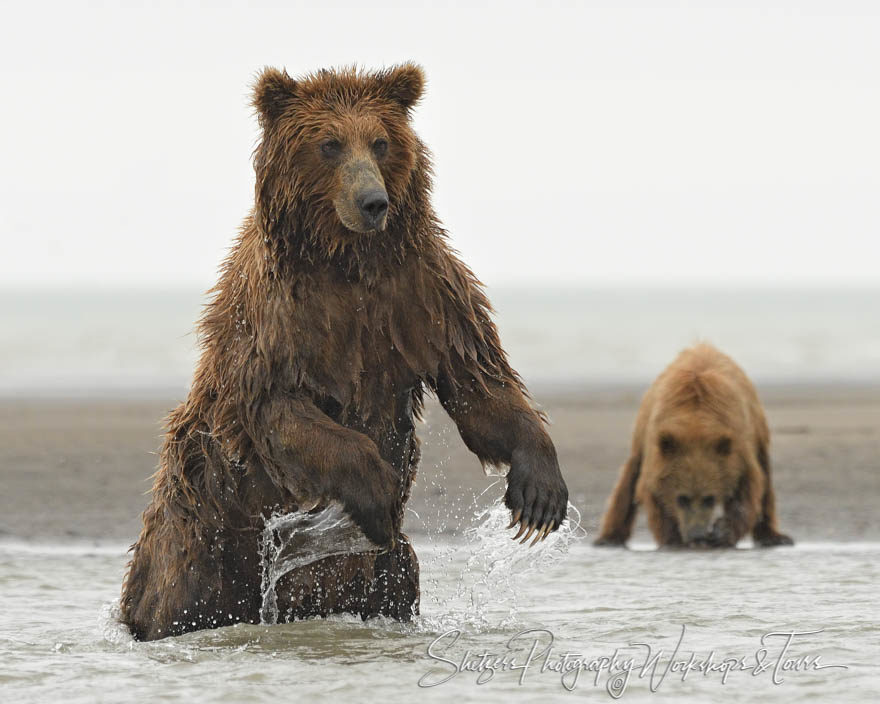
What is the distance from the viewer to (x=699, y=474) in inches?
378

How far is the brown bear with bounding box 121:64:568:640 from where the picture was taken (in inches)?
211

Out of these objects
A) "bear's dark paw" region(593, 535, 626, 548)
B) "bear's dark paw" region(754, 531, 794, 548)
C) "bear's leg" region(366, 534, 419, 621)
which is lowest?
"bear's dark paw" region(593, 535, 626, 548)

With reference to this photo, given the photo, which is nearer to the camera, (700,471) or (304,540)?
(304,540)

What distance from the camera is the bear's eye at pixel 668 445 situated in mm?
9617

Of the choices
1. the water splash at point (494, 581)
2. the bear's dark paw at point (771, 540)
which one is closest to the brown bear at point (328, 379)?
the water splash at point (494, 581)

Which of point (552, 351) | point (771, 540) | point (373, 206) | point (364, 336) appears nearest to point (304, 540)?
point (364, 336)

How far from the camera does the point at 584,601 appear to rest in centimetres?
709

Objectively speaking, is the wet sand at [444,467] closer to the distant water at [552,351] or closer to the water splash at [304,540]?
the water splash at [304,540]


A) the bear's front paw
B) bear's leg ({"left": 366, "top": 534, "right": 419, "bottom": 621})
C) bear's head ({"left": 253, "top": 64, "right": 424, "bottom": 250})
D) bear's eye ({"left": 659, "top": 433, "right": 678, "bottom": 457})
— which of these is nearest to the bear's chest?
bear's head ({"left": 253, "top": 64, "right": 424, "bottom": 250})

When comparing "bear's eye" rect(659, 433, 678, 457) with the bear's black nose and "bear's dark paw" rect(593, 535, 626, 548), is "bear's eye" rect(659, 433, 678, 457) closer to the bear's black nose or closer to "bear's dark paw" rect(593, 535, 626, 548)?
"bear's dark paw" rect(593, 535, 626, 548)

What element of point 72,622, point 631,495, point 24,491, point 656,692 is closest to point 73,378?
point 24,491

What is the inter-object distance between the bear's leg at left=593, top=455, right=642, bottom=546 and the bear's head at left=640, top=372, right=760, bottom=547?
10.8 inches

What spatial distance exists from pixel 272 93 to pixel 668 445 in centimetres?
498

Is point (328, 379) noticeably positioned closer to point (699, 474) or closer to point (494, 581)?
point (494, 581)
